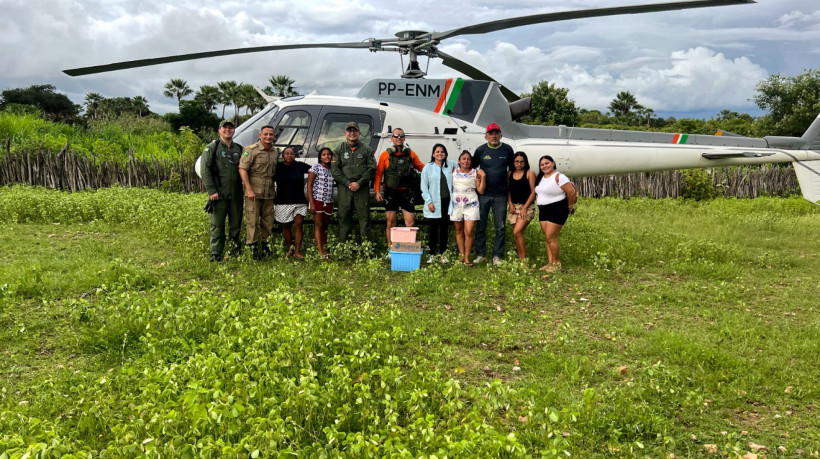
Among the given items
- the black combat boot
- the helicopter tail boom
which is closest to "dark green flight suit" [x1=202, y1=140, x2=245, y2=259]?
the black combat boot

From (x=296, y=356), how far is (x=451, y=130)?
20.7ft

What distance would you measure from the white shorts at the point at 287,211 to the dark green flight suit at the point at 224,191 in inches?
22.4

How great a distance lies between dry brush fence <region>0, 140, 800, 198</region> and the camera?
17547 mm

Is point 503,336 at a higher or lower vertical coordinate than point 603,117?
lower

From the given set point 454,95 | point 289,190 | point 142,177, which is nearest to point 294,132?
point 289,190

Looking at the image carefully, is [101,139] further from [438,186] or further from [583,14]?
[583,14]

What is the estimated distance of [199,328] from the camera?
5.40 metres

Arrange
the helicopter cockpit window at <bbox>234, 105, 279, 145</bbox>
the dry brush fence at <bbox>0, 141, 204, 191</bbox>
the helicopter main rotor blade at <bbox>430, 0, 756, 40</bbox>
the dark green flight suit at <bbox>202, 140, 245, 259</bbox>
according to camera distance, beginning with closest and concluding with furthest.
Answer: the helicopter main rotor blade at <bbox>430, 0, 756, 40</bbox>, the dark green flight suit at <bbox>202, 140, 245, 259</bbox>, the helicopter cockpit window at <bbox>234, 105, 279, 145</bbox>, the dry brush fence at <bbox>0, 141, 204, 191</bbox>

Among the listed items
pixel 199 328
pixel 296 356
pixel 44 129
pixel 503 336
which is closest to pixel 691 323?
pixel 503 336

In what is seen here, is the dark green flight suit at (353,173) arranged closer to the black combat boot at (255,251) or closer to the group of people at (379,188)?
the group of people at (379,188)

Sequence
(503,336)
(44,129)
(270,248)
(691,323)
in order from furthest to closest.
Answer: (44,129)
(270,248)
(691,323)
(503,336)

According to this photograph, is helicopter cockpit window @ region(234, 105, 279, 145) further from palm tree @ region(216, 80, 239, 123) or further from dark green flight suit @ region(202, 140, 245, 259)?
palm tree @ region(216, 80, 239, 123)

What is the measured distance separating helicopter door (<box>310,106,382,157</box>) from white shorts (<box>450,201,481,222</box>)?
75.3 inches

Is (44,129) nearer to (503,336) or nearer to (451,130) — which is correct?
(451,130)
